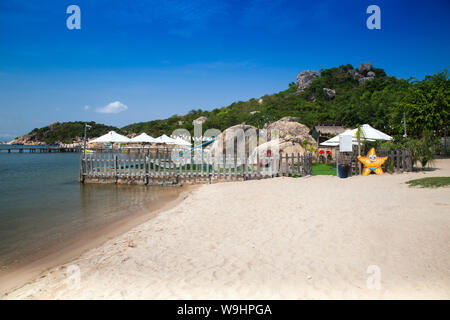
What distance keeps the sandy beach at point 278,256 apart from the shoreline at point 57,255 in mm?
331

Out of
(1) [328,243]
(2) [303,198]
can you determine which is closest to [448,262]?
(1) [328,243]

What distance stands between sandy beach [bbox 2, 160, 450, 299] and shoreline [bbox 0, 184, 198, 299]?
13.0 inches

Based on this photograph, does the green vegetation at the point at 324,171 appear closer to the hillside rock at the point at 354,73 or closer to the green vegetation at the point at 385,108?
the green vegetation at the point at 385,108

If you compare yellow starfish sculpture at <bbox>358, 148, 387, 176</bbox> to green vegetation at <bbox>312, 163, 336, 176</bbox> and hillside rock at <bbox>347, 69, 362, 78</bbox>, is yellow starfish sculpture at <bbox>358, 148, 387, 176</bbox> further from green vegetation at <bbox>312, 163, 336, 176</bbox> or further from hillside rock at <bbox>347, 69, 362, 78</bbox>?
hillside rock at <bbox>347, 69, 362, 78</bbox>

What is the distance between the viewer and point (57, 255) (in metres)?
5.86

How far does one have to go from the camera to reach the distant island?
24.3 meters

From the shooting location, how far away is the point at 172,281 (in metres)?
3.84

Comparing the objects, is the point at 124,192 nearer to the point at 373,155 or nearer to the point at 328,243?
the point at 328,243

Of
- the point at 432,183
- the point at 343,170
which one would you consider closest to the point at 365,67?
the point at 343,170

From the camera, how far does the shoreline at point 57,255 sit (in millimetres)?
4703

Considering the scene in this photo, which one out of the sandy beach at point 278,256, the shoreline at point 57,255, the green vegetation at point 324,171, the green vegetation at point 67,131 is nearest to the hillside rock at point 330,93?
the green vegetation at point 324,171

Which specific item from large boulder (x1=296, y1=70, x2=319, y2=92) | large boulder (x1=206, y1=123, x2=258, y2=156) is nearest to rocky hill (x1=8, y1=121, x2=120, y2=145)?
large boulder (x1=296, y1=70, x2=319, y2=92)

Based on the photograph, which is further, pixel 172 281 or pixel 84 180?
pixel 84 180
